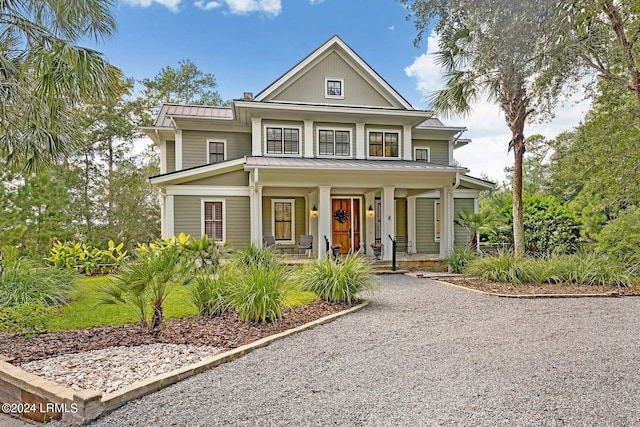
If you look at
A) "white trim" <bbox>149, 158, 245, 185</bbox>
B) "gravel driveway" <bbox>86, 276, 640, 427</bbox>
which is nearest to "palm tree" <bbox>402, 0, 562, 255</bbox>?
"gravel driveway" <bbox>86, 276, 640, 427</bbox>

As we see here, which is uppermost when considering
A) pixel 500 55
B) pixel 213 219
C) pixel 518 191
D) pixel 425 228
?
pixel 500 55

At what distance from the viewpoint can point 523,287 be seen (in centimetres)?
936

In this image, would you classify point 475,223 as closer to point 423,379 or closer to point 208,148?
point 208,148

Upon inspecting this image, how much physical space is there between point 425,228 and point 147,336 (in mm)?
13510

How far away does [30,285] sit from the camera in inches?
269

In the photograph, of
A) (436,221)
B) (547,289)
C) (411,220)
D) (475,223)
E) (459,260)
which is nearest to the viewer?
(547,289)

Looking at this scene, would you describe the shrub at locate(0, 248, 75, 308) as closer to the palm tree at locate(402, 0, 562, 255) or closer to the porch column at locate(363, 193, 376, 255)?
the palm tree at locate(402, 0, 562, 255)

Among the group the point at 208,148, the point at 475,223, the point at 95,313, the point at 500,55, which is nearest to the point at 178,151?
the point at 208,148

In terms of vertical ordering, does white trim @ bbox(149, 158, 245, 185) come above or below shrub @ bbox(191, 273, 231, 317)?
above

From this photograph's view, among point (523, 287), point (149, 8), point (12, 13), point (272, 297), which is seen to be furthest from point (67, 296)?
point (149, 8)

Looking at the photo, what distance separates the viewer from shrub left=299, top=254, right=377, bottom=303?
7.43 m

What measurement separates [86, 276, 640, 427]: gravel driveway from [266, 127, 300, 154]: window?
9309 mm

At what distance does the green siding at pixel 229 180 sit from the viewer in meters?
13.2

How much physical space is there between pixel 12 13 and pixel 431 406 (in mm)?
10064
